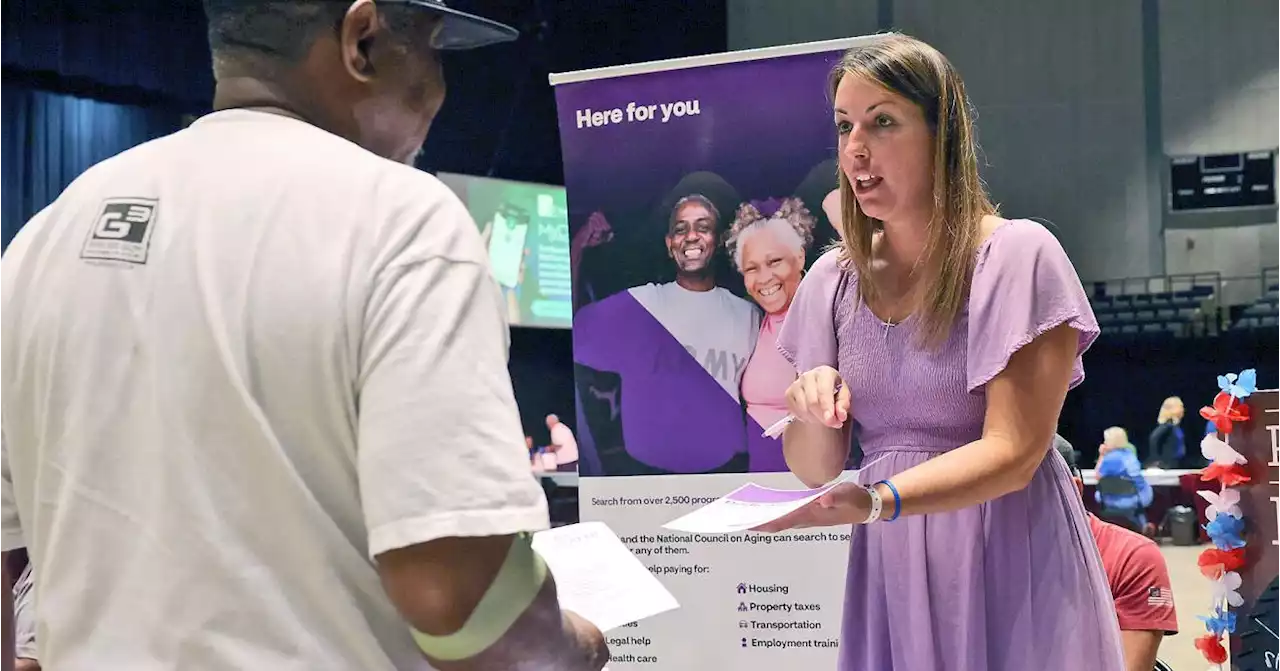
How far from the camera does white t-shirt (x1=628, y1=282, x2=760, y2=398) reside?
12.3ft

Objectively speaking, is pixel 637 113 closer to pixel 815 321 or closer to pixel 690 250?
pixel 690 250

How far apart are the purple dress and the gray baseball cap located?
0.88 meters

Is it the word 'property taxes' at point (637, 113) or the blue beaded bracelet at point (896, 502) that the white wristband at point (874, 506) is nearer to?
the blue beaded bracelet at point (896, 502)

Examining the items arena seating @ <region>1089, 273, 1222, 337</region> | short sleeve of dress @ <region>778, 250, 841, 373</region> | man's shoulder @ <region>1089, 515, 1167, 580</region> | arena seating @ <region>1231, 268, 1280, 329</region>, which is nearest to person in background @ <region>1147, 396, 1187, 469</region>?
arena seating @ <region>1089, 273, 1222, 337</region>

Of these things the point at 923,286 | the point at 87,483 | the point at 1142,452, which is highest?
the point at 923,286

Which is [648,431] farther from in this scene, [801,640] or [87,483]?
[87,483]

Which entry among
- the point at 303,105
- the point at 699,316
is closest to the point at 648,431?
the point at 699,316

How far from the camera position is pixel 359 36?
1.12 metres

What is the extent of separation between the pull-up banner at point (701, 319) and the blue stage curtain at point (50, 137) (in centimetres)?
687

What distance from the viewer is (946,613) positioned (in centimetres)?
191

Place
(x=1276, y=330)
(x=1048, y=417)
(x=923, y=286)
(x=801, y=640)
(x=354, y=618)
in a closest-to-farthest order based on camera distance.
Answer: (x=354, y=618) → (x=1048, y=417) → (x=923, y=286) → (x=801, y=640) → (x=1276, y=330)

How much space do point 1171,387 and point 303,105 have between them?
12.8 m

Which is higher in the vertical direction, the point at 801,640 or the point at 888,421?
the point at 888,421

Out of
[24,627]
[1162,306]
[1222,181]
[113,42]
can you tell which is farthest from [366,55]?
[1222,181]
